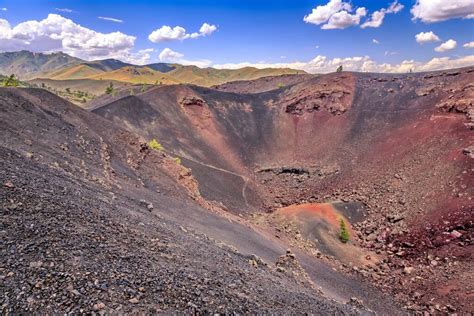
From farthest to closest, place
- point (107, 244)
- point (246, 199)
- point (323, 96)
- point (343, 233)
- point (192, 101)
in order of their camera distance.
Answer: point (323, 96) < point (192, 101) < point (246, 199) < point (343, 233) < point (107, 244)

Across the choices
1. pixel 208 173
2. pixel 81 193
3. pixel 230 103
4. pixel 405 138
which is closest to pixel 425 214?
pixel 405 138

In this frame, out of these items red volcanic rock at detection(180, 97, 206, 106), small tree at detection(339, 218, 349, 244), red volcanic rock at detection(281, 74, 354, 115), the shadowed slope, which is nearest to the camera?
the shadowed slope

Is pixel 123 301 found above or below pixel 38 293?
below

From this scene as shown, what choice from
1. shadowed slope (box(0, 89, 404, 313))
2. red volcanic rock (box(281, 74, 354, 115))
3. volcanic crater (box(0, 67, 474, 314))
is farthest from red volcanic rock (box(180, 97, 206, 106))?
shadowed slope (box(0, 89, 404, 313))

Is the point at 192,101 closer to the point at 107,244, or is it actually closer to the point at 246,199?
the point at 246,199

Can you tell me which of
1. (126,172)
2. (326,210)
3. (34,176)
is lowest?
(326,210)

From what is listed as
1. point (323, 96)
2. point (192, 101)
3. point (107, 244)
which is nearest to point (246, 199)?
point (192, 101)

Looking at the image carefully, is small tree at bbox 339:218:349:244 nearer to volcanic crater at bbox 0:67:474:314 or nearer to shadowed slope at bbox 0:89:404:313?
volcanic crater at bbox 0:67:474:314

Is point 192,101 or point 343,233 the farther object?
point 192,101

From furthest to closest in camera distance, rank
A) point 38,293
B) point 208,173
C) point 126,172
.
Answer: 1. point 208,173
2. point 126,172
3. point 38,293

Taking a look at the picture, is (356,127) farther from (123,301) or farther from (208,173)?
(123,301)

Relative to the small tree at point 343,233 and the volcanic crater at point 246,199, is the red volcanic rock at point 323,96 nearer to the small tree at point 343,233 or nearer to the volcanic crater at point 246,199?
the volcanic crater at point 246,199
